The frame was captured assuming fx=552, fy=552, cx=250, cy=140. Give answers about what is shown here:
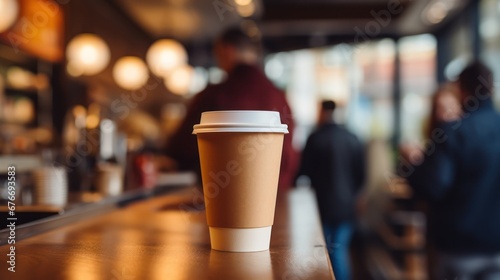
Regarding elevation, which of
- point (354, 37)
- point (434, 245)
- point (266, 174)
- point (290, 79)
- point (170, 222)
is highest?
point (354, 37)

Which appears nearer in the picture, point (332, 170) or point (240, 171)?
point (240, 171)

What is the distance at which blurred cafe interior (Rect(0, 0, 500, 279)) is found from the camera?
113cm

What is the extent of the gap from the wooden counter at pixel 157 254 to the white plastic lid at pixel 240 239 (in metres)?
0.02

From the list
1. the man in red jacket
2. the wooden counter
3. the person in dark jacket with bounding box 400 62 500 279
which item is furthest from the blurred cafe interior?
the person in dark jacket with bounding box 400 62 500 279

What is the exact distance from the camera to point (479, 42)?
5.59 meters

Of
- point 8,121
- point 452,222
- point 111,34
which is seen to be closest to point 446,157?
point 452,222

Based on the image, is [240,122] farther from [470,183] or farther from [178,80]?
[178,80]

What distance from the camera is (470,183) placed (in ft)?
8.71

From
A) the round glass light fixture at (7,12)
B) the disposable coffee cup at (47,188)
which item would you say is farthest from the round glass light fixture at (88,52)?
the disposable coffee cup at (47,188)

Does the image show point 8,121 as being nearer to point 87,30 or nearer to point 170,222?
point 87,30

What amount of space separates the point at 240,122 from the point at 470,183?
6.55ft

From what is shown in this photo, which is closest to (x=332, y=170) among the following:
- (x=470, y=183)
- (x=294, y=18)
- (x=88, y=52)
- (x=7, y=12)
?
(x=470, y=183)

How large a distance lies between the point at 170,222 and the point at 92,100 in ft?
6.38

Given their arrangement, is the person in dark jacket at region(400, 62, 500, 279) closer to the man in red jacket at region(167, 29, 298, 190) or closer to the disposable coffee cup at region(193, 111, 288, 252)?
the man in red jacket at region(167, 29, 298, 190)
